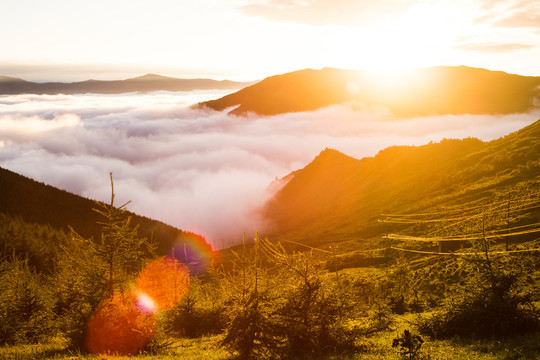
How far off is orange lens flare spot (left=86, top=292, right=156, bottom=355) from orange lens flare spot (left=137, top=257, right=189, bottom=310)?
13.9 metres

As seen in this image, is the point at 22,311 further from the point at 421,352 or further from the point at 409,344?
the point at 421,352

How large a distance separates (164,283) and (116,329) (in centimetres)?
3691

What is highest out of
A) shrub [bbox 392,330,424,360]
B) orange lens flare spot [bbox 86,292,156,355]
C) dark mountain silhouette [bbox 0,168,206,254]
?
shrub [bbox 392,330,424,360]

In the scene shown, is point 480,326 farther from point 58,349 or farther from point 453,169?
point 453,169

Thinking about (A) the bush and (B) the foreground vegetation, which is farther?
(A) the bush

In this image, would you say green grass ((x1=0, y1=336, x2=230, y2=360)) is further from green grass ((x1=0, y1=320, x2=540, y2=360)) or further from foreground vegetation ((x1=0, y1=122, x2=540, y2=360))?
foreground vegetation ((x1=0, y1=122, x2=540, y2=360))

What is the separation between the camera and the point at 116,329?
25.0 metres

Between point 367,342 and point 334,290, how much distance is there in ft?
16.0

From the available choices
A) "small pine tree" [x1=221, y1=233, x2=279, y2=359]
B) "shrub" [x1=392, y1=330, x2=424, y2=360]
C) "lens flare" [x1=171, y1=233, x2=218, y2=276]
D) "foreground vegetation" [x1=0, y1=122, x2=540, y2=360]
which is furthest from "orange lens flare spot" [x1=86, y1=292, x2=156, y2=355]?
"lens flare" [x1=171, y1=233, x2=218, y2=276]

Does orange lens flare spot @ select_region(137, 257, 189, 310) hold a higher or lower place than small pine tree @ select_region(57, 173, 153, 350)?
lower

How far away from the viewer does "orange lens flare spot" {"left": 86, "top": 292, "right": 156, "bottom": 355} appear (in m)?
24.9

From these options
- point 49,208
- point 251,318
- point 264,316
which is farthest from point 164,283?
point 49,208

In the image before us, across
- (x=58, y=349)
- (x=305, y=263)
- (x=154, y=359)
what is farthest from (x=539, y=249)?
(x=58, y=349)

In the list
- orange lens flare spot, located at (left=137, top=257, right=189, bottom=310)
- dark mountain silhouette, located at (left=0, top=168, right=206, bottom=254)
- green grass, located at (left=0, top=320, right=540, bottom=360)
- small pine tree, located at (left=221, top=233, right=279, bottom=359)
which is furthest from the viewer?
dark mountain silhouette, located at (left=0, top=168, right=206, bottom=254)
